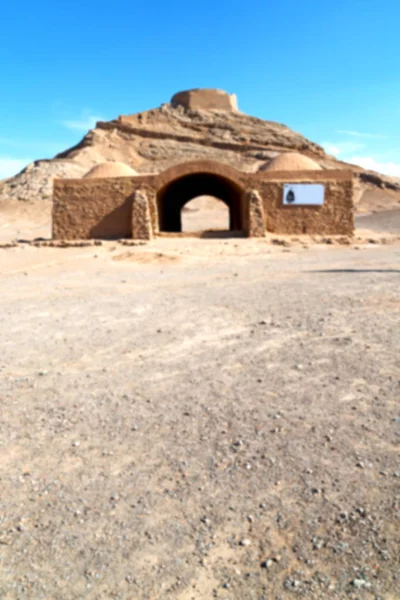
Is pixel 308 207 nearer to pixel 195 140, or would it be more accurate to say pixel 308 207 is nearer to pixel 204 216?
pixel 204 216

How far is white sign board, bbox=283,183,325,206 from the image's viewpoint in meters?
17.4

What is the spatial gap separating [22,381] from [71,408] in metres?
0.78

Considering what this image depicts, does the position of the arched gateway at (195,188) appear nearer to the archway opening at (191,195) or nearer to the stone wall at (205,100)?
the archway opening at (191,195)

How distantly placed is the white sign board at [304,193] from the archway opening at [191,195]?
240 centimetres

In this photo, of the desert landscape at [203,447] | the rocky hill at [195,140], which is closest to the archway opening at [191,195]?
the desert landscape at [203,447]

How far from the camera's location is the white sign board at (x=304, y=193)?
17.4 m

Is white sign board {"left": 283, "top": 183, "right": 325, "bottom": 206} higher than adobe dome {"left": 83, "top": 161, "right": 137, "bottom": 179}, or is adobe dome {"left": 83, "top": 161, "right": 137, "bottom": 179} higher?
adobe dome {"left": 83, "top": 161, "right": 137, "bottom": 179}

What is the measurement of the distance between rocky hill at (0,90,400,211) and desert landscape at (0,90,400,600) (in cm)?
3879

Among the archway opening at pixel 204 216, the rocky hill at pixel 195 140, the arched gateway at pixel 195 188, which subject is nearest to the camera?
the arched gateway at pixel 195 188

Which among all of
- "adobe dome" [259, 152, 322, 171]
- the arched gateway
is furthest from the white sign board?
"adobe dome" [259, 152, 322, 171]

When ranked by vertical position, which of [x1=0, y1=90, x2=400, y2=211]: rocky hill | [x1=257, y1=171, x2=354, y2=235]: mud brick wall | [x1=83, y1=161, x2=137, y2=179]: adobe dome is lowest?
[x1=257, y1=171, x2=354, y2=235]: mud brick wall

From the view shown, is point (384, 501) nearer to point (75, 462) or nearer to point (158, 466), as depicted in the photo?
point (158, 466)

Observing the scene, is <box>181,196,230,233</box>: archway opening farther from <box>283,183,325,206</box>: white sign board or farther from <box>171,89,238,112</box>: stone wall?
<box>171,89,238,112</box>: stone wall

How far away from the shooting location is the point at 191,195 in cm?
2458
